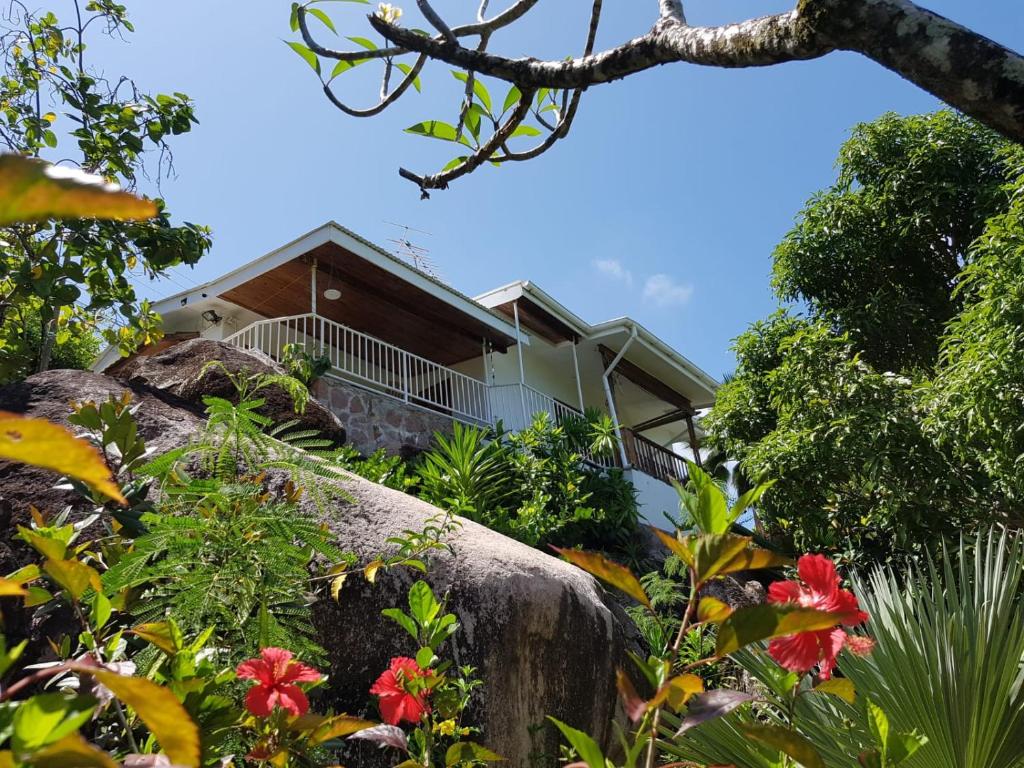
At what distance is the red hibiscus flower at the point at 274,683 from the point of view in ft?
3.43

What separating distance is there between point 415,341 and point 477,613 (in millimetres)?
11018

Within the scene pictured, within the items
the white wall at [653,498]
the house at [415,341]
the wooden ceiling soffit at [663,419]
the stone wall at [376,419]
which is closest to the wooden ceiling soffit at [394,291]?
the house at [415,341]

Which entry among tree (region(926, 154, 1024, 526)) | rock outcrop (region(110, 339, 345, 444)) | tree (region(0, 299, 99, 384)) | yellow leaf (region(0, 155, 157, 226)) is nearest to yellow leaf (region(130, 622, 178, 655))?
yellow leaf (region(0, 155, 157, 226))

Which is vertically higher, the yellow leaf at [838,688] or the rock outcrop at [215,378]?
the rock outcrop at [215,378]

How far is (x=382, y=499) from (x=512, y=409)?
942 cm

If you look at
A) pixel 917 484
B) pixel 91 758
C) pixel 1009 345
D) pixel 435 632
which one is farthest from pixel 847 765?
pixel 917 484

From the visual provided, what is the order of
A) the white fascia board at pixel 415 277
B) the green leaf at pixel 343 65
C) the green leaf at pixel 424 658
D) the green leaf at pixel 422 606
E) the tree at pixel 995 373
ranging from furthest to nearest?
the white fascia board at pixel 415 277 → the tree at pixel 995 373 → the green leaf at pixel 343 65 → the green leaf at pixel 422 606 → the green leaf at pixel 424 658

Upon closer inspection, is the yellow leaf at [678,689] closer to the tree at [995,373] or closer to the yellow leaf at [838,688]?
the yellow leaf at [838,688]

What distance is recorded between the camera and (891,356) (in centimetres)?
1006

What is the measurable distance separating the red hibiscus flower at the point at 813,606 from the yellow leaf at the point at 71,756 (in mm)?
737

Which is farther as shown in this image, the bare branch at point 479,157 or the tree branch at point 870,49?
the bare branch at point 479,157

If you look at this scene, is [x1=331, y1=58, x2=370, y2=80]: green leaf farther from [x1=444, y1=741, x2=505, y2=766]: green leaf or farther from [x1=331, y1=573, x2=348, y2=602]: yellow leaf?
[x1=444, y1=741, x2=505, y2=766]: green leaf

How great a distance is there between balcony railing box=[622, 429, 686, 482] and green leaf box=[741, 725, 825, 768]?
39.6 feet

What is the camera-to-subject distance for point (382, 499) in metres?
2.99
